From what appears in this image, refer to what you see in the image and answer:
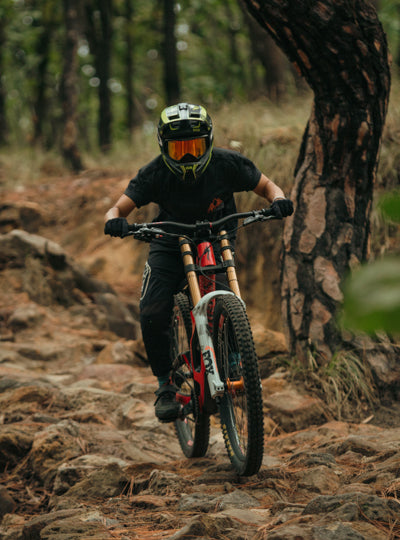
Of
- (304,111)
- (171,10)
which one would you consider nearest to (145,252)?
(304,111)

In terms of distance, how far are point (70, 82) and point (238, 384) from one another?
12.7m

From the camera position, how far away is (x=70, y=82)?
14438 millimetres

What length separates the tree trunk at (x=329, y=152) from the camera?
4.47 metres

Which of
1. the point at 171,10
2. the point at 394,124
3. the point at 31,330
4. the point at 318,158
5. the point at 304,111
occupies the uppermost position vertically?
the point at 171,10

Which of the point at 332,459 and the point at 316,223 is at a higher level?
the point at 316,223

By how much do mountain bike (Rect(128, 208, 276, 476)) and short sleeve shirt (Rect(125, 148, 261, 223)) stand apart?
152 millimetres

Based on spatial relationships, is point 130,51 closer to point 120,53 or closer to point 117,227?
point 120,53

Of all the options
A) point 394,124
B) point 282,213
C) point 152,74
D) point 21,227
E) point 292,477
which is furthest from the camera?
point 152,74

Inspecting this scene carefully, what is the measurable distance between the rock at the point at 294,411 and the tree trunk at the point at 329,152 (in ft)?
1.42

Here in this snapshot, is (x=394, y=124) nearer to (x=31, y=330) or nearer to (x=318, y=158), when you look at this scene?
(x=318, y=158)

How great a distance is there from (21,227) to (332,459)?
336 inches

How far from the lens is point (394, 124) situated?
7414mm

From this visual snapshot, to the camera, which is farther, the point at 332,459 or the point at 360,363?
the point at 360,363

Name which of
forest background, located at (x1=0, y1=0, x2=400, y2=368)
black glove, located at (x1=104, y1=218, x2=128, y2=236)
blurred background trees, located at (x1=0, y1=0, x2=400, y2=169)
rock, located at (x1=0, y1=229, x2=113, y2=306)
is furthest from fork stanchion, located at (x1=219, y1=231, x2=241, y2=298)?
blurred background trees, located at (x1=0, y1=0, x2=400, y2=169)
